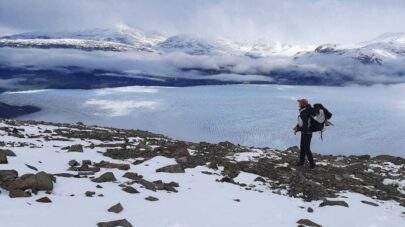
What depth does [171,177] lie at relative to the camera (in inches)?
596

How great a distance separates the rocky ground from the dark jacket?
1420 mm

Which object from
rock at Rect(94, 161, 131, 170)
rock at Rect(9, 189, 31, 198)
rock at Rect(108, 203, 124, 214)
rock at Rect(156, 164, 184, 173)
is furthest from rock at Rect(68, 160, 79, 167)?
rock at Rect(108, 203, 124, 214)

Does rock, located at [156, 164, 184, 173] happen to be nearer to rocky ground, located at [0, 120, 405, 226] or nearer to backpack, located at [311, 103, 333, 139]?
rocky ground, located at [0, 120, 405, 226]

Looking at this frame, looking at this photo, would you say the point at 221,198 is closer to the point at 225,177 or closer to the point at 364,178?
the point at 225,177

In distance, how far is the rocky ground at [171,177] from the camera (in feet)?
38.1

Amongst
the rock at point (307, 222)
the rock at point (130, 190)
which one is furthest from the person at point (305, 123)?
the rock at point (130, 190)

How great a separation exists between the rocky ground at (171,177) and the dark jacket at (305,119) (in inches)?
55.9

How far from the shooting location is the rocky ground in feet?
38.1

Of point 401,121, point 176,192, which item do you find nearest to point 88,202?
point 176,192

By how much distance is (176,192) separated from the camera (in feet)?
43.8

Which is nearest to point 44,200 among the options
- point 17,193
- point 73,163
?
point 17,193

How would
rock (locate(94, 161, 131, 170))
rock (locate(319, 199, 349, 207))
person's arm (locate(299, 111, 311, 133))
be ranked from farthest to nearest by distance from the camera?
person's arm (locate(299, 111, 311, 133))
rock (locate(94, 161, 131, 170))
rock (locate(319, 199, 349, 207))

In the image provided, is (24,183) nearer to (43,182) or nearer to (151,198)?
(43,182)

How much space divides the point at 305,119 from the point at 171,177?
6.29 metres
